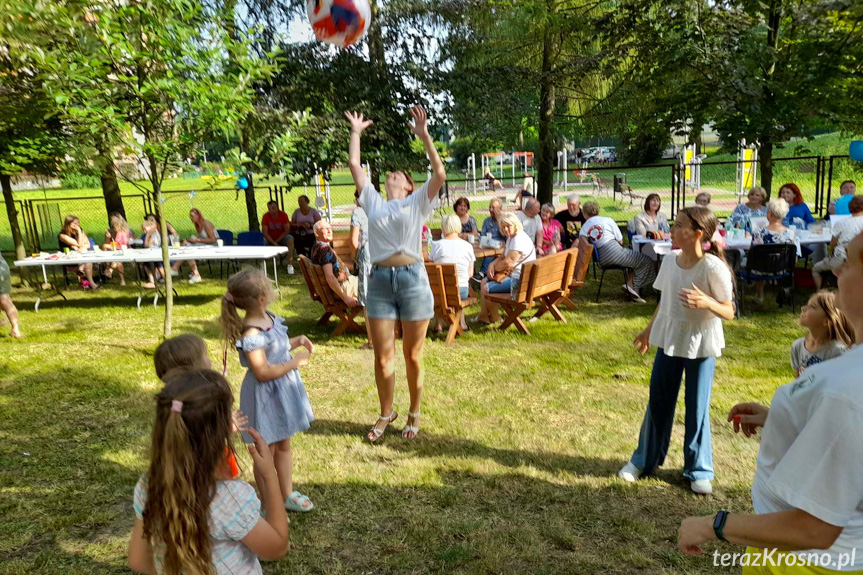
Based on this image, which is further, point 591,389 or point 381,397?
point 591,389

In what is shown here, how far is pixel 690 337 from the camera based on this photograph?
3.61m

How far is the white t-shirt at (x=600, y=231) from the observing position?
9156mm

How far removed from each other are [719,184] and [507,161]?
125ft

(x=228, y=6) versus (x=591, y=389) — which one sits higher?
(x=228, y=6)

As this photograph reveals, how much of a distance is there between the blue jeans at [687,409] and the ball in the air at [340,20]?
11.7ft

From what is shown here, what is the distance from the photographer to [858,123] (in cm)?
1031

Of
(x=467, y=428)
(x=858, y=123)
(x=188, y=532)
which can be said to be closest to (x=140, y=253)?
(x=467, y=428)

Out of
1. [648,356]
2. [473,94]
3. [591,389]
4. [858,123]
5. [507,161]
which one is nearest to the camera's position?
[591,389]

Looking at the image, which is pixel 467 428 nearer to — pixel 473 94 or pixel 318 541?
pixel 318 541

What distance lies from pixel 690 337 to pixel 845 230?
215 inches

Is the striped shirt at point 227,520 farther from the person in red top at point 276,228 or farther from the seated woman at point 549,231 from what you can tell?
the person in red top at point 276,228

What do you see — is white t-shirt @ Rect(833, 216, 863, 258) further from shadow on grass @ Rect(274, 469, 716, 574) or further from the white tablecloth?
the white tablecloth

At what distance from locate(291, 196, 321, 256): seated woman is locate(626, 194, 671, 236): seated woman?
6309mm

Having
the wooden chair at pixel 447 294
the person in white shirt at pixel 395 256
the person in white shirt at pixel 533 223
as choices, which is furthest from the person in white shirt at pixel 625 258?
the person in white shirt at pixel 395 256
